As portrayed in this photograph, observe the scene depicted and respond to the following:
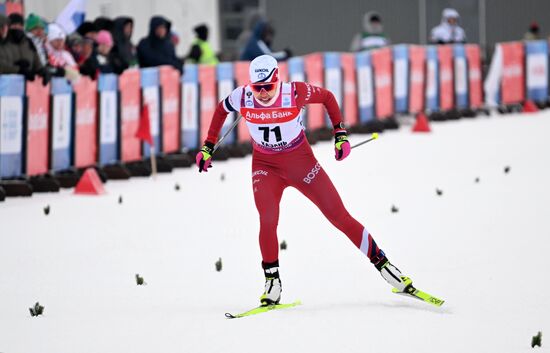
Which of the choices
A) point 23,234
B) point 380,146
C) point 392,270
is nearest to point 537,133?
point 380,146

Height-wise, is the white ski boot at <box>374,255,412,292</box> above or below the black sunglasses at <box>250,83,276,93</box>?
below

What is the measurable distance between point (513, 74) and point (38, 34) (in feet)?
45.7

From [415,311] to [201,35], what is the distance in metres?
15.0

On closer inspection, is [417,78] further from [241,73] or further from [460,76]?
[241,73]

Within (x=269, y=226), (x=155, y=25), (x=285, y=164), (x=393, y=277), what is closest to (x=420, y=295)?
(x=393, y=277)

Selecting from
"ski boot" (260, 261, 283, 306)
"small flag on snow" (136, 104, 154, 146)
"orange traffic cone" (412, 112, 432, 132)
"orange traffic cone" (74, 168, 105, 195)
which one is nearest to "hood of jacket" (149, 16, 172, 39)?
"small flag on snow" (136, 104, 154, 146)

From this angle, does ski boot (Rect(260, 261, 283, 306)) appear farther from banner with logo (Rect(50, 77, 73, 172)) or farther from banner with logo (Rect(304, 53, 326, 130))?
banner with logo (Rect(304, 53, 326, 130))

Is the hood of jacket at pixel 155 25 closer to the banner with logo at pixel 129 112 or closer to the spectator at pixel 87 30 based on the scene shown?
the spectator at pixel 87 30

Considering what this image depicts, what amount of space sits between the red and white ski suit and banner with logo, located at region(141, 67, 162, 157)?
843 centimetres

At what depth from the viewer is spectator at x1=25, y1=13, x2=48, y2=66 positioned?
15719 mm

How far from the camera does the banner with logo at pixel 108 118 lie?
53.6 feet

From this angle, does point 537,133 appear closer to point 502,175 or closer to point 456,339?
point 502,175

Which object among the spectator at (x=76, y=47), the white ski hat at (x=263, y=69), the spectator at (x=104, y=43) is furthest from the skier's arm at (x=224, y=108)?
the spectator at (x=104, y=43)

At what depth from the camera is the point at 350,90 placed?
74.8 feet
